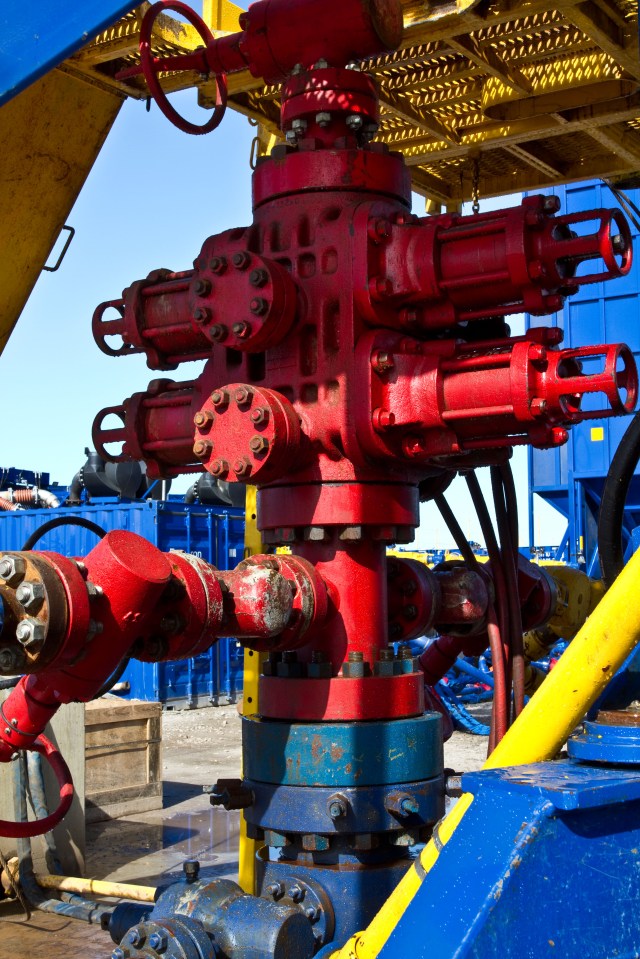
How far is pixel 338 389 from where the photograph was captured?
252cm

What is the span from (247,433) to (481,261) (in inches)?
26.2

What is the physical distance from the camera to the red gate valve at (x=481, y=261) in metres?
2.34

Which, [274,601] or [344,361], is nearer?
[274,601]

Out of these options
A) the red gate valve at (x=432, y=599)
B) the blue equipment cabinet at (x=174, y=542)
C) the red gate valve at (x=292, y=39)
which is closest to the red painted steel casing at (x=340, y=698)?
the red gate valve at (x=432, y=599)

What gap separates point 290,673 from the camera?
8.30 ft

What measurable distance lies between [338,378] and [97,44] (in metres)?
1.31

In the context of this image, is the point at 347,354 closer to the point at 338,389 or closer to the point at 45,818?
the point at 338,389

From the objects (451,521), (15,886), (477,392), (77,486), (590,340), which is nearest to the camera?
(477,392)

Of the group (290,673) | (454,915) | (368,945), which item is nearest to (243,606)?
(290,673)

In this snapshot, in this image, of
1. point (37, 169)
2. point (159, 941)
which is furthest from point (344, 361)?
point (159, 941)

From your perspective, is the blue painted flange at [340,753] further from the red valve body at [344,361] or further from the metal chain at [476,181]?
the metal chain at [476,181]

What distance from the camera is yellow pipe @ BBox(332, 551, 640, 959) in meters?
1.52

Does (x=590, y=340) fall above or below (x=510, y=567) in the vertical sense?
above

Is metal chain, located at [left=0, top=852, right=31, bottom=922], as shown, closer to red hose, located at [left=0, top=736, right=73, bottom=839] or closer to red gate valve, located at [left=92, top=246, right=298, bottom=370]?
red hose, located at [left=0, top=736, right=73, bottom=839]
